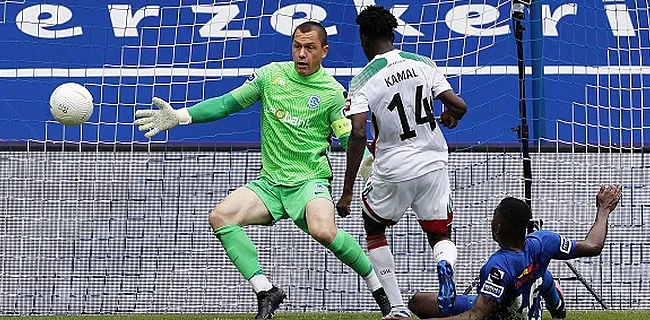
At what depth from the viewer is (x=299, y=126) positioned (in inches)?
366

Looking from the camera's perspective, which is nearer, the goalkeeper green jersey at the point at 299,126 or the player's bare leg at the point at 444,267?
the player's bare leg at the point at 444,267

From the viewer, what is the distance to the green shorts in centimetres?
912

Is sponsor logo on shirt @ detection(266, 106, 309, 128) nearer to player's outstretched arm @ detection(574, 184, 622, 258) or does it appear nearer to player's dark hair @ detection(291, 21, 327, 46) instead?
player's dark hair @ detection(291, 21, 327, 46)

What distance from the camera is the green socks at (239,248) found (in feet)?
29.7

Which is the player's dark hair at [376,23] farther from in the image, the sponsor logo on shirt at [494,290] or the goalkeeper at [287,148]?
the sponsor logo on shirt at [494,290]

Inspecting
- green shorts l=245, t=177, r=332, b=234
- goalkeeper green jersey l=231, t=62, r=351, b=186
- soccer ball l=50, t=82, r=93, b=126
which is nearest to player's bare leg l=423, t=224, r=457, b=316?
green shorts l=245, t=177, r=332, b=234

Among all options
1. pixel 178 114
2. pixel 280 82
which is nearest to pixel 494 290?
pixel 280 82

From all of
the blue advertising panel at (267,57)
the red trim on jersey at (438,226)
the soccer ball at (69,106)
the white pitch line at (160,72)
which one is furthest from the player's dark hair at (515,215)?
the white pitch line at (160,72)

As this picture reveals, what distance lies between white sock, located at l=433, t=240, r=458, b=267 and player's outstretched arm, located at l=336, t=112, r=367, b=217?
0.67m

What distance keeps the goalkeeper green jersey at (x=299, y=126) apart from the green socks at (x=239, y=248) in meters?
0.53

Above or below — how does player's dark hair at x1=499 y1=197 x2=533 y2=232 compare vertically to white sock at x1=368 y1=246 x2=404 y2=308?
above

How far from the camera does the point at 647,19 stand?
39.3ft

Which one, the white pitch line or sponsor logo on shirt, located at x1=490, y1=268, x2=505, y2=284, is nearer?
sponsor logo on shirt, located at x1=490, y1=268, x2=505, y2=284

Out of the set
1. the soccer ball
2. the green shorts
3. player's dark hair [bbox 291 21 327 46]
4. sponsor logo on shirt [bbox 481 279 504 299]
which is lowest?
sponsor logo on shirt [bbox 481 279 504 299]
